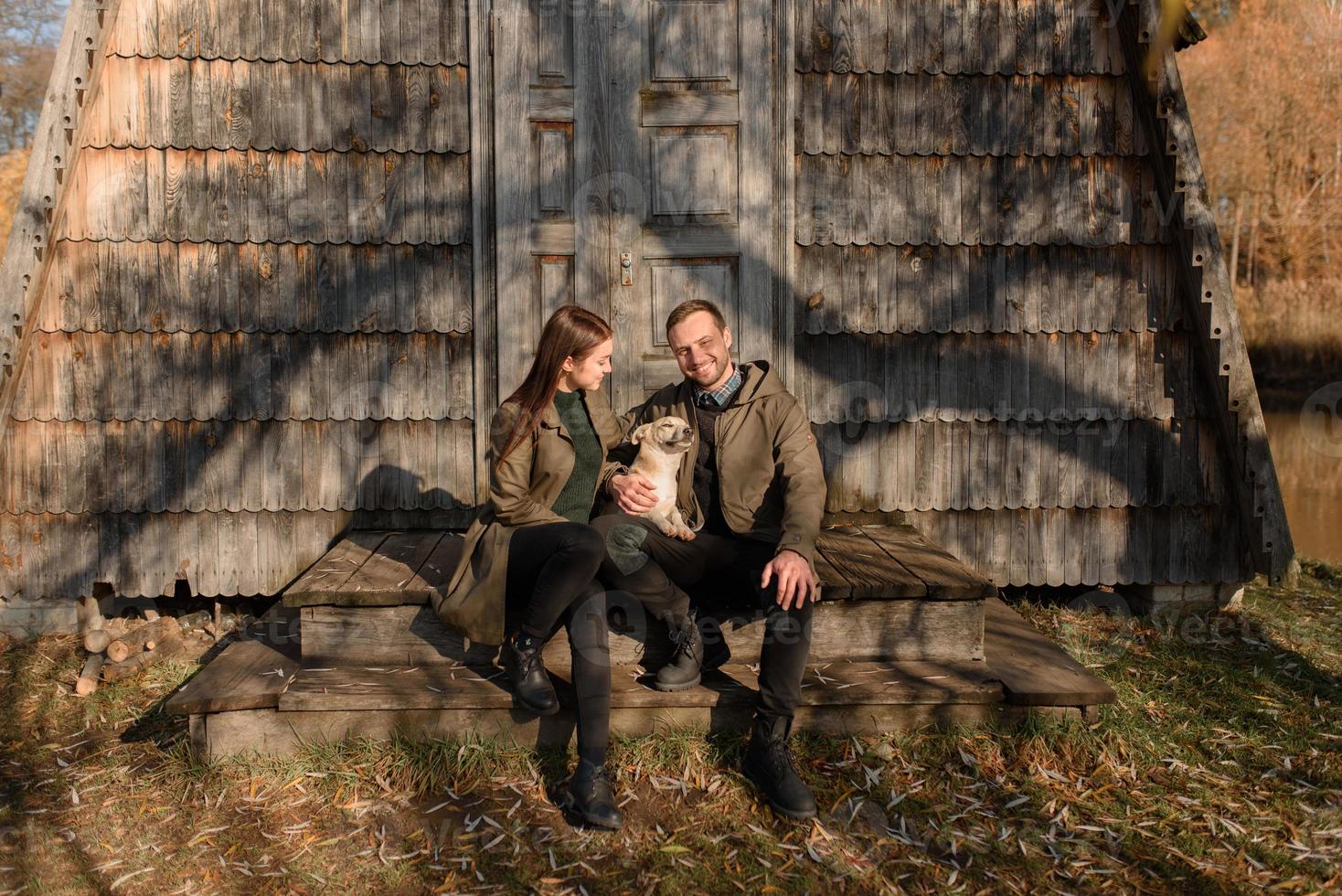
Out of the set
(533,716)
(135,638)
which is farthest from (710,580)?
(135,638)

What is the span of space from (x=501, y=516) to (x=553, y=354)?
604 millimetres

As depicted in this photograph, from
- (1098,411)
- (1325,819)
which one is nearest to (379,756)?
(1325,819)

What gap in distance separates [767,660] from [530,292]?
8.04ft

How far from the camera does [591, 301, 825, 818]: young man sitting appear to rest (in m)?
3.34

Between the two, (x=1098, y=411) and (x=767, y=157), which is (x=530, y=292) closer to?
(x=767, y=157)

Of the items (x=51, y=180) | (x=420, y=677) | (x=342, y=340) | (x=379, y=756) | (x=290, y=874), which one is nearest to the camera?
(x=290, y=874)

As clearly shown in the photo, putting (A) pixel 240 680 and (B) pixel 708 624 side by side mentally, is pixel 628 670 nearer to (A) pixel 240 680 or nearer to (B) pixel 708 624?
(B) pixel 708 624

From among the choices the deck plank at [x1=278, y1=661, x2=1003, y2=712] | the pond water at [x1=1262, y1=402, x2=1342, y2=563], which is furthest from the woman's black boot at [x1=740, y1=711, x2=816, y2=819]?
the pond water at [x1=1262, y1=402, x2=1342, y2=563]

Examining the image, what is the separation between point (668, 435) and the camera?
3.61 meters

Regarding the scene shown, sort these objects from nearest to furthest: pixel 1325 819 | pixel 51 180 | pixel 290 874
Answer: pixel 290 874, pixel 1325 819, pixel 51 180

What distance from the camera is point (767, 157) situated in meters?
5.00

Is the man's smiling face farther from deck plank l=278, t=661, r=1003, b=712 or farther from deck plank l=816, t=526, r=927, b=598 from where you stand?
deck plank l=278, t=661, r=1003, b=712

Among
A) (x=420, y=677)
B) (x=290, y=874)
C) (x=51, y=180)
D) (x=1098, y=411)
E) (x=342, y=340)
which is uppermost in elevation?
(x=51, y=180)

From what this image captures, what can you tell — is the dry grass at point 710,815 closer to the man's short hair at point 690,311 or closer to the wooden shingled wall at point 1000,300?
the wooden shingled wall at point 1000,300
